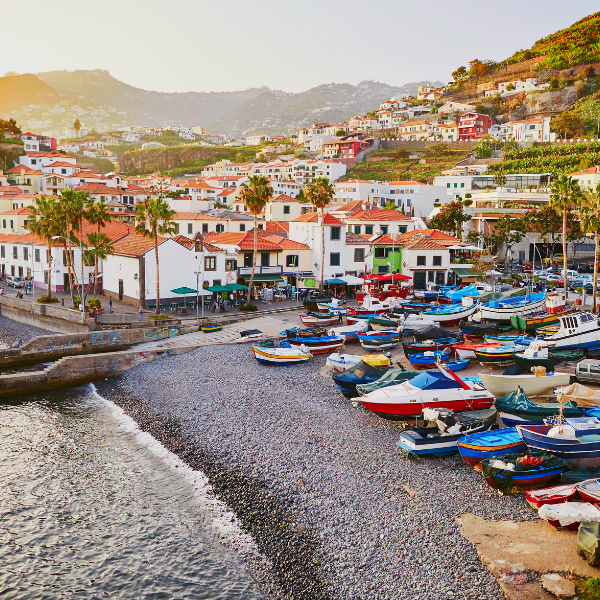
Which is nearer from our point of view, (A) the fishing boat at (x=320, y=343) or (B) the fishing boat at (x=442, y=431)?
(B) the fishing boat at (x=442, y=431)

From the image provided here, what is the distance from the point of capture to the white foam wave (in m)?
16.1

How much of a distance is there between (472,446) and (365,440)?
14.6ft

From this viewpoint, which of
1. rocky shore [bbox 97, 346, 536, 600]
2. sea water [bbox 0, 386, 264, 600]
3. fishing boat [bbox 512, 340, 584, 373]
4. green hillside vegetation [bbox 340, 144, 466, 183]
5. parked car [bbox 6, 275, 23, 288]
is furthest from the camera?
green hillside vegetation [bbox 340, 144, 466, 183]

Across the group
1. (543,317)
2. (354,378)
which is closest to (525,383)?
(354,378)

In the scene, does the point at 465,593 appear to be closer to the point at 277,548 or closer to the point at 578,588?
the point at 578,588

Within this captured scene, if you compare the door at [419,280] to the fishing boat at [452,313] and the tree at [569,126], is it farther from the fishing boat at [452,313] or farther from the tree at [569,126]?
the tree at [569,126]

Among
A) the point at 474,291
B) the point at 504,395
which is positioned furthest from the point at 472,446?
the point at 474,291

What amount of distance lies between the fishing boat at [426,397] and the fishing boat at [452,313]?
54.7ft

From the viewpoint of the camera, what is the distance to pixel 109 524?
1752 cm

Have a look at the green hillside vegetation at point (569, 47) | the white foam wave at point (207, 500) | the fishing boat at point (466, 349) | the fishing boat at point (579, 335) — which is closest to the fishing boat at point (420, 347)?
the fishing boat at point (466, 349)

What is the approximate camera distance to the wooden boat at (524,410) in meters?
20.6

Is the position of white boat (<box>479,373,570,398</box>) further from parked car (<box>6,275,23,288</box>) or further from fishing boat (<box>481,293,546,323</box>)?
parked car (<box>6,275,23,288</box>)

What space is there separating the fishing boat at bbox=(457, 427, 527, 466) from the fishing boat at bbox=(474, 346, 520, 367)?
34.4 feet

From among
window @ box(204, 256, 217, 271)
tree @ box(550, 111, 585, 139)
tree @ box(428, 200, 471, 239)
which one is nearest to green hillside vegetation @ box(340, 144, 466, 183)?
tree @ box(550, 111, 585, 139)
